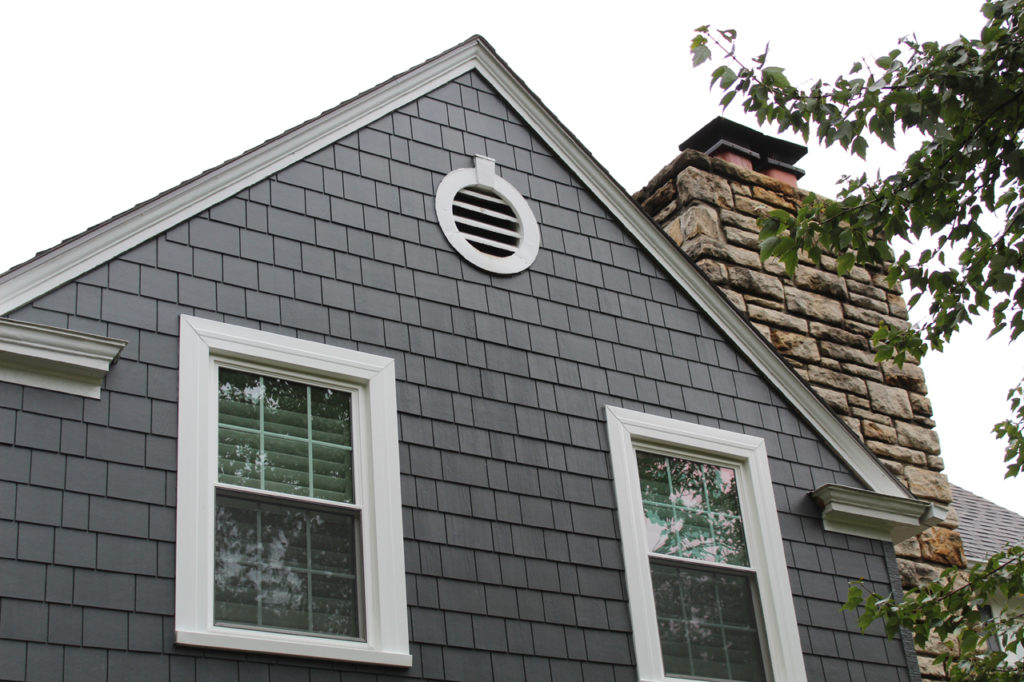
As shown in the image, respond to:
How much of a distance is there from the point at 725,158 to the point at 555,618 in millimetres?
5783

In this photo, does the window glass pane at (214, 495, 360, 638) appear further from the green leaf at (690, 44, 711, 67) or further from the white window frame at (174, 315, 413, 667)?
the green leaf at (690, 44, 711, 67)

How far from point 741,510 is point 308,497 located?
297 cm

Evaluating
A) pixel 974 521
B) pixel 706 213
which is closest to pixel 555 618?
pixel 706 213

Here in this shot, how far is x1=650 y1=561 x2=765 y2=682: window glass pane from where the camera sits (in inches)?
285

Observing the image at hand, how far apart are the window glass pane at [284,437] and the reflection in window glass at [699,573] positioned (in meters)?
2.04

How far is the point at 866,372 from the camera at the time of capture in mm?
10484

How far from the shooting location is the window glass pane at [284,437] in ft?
21.3

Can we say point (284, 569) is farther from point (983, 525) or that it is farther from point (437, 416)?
point (983, 525)

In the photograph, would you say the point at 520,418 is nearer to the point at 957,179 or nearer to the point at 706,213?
the point at 957,179

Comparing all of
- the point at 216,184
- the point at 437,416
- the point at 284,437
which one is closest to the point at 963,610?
the point at 437,416

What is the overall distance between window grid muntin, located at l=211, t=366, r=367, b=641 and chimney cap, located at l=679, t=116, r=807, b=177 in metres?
5.60

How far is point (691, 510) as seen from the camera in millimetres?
7781

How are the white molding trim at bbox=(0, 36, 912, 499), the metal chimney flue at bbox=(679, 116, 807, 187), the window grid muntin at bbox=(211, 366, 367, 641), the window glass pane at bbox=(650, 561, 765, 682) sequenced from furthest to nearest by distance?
the metal chimney flue at bbox=(679, 116, 807, 187), the white molding trim at bbox=(0, 36, 912, 499), the window glass pane at bbox=(650, 561, 765, 682), the window grid muntin at bbox=(211, 366, 367, 641)

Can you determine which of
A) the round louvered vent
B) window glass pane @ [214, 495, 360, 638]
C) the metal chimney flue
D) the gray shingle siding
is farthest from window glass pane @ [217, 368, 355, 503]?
the metal chimney flue
